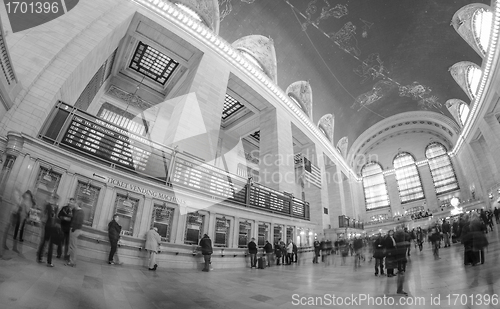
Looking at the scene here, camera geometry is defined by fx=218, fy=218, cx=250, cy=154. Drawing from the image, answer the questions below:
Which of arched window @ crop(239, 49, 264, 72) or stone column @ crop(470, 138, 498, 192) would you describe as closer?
Result: arched window @ crop(239, 49, 264, 72)

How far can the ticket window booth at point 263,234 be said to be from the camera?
805 cm

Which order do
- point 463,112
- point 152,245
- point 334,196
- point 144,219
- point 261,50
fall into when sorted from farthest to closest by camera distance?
point 463,112, point 334,196, point 261,50, point 144,219, point 152,245

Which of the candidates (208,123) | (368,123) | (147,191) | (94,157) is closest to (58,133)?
(94,157)

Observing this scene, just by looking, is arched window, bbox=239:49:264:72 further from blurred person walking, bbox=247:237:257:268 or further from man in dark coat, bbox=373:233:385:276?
man in dark coat, bbox=373:233:385:276

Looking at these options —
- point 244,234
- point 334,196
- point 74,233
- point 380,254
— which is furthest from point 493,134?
point 74,233

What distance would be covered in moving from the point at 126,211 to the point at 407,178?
3758 cm

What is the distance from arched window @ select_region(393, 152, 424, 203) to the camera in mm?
30812

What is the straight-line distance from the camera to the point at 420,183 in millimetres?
30766

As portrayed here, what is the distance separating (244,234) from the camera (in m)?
7.32

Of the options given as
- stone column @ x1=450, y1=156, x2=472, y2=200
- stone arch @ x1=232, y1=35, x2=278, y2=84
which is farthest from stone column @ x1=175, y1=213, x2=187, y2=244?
stone column @ x1=450, y1=156, x2=472, y2=200

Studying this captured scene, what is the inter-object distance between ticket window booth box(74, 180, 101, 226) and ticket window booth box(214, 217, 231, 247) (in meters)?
3.11

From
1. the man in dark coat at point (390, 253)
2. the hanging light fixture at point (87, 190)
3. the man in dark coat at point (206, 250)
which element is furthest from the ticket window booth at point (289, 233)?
the hanging light fixture at point (87, 190)

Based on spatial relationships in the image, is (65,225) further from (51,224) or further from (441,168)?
(441,168)

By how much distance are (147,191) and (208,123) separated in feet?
16.0
